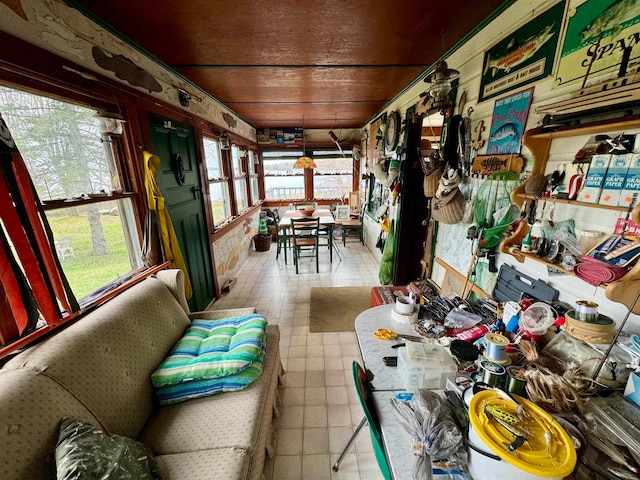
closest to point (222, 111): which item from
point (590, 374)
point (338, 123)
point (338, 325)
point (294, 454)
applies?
point (338, 123)

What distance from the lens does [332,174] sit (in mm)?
6289

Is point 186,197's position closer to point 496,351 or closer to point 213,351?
point 213,351

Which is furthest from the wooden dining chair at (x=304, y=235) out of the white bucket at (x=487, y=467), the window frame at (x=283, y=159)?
the white bucket at (x=487, y=467)

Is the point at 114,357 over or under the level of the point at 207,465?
over

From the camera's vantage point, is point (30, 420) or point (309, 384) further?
point (309, 384)

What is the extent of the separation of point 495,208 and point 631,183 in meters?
0.68

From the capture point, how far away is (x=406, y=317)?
1486 mm

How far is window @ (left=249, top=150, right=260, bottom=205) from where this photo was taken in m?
5.57

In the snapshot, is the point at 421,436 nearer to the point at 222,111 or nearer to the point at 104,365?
the point at 104,365

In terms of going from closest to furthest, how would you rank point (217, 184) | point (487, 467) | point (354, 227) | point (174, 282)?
1. point (487, 467)
2. point (174, 282)
3. point (217, 184)
4. point (354, 227)

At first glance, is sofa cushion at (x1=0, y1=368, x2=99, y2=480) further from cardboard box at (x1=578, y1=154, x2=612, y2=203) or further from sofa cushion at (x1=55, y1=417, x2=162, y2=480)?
cardboard box at (x1=578, y1=154, x2=612, y2=203)

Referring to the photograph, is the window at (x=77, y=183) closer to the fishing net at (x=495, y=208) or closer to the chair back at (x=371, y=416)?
the chair back at (x=371, y=416)

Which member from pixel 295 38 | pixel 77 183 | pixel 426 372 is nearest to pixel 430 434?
pixel 426 372

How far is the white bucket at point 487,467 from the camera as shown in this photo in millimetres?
618
